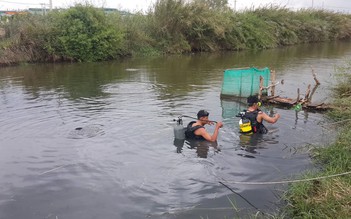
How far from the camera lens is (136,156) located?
7.69m

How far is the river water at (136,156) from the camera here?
18.9 feet

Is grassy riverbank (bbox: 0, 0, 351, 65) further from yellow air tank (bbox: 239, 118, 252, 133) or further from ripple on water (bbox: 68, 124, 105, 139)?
yellow air tank (bbox: 239, 118, 252, 133)

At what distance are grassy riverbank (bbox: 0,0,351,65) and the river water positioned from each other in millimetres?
10637

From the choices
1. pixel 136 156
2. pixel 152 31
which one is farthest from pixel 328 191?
pixel 152 31

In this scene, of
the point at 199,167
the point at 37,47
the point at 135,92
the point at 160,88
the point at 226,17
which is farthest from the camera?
the point at 226,17

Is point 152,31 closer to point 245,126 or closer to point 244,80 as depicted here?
point 244,80

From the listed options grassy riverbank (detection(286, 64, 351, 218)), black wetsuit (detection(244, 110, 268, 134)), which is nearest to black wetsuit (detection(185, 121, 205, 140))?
black wetsuit (detection(244, 110, 268, 134))

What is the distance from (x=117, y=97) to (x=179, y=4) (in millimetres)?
18403

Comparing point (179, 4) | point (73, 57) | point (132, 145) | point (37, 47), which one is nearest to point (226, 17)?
point (179, 4)

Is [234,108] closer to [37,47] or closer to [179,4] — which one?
[37,47]

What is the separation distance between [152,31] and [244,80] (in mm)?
19564

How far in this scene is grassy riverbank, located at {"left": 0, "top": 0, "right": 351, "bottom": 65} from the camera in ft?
80.0

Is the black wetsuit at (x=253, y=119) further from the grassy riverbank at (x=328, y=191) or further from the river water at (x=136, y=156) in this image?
the grassy riverbank at (x=328, y=191)

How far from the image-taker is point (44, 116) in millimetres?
10945
